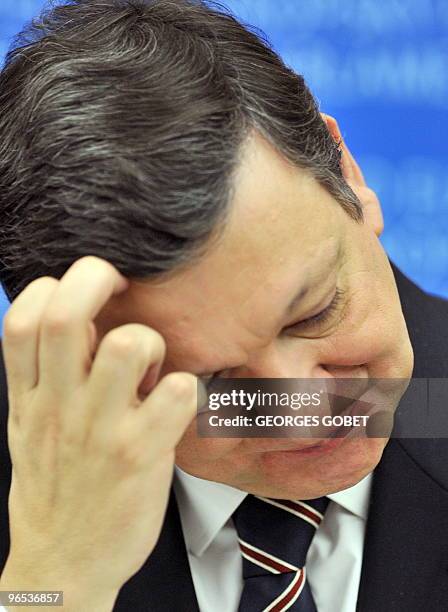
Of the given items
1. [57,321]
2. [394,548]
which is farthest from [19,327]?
[394,548]

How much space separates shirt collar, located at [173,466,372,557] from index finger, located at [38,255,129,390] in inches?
16.5

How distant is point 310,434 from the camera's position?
4.07ft

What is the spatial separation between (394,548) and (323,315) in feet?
1.45

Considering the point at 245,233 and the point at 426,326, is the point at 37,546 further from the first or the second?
the point at 426,326

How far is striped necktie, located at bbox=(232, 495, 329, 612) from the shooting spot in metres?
1.37

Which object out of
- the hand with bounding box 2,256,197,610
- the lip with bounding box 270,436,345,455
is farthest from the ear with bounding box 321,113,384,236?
the hand with bounding box 2,256,197,610

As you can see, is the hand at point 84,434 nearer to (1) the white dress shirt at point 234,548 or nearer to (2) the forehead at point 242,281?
(2) the forehead at point 242,281

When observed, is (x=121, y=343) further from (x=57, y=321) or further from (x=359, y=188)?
(x=359, y=188)

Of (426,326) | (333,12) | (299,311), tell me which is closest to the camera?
(299,311)

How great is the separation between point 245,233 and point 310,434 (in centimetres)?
30

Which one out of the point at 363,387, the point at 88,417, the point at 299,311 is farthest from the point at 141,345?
the point at 363,387

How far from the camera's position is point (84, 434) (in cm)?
109

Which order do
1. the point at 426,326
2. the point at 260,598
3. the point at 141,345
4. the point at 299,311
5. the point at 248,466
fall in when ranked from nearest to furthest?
the point at 141,345 → the point at 299,311 → the point at 248,466 → the point at 260,598 → the point at 426,326

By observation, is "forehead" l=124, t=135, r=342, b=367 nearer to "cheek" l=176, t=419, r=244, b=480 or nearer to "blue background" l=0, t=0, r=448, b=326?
"cheek" l=176, t=419, r=244, b=480
